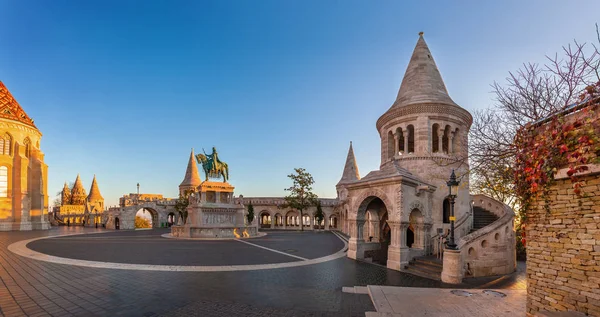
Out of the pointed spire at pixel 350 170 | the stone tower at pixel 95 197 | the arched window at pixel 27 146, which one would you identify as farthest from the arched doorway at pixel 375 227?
the stone tower at pixel 95 197

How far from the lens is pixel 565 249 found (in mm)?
5480

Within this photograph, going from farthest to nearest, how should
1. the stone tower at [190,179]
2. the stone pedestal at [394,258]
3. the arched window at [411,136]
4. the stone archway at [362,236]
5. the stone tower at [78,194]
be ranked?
the stone tower at [78,194], the stone tower at [190,179], the arched window at [411,136], the stone archway at [362,236], the stone pedestal at [394,258]

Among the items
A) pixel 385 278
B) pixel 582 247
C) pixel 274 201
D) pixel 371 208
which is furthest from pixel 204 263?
pixel 274 201

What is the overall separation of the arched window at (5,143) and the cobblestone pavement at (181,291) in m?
29.3

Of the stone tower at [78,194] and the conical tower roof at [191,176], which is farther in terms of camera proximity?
the stone tower at [78,194]

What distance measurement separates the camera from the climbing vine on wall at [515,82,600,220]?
16.2ft

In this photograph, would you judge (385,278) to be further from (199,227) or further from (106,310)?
(199,227)

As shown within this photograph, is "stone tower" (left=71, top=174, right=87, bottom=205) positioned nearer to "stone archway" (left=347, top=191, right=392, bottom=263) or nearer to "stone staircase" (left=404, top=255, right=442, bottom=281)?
"stone archway" (left=347, top=191, right=392, bottom=263)

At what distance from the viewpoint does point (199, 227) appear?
81.5ft

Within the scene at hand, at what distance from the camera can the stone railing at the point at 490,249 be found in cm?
1198

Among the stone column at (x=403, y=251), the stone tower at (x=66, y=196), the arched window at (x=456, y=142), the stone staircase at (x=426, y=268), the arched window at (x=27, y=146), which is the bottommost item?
the stone tower at (x=66, y=196)

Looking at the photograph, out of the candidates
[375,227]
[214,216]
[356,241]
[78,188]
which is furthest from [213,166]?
[78,188]

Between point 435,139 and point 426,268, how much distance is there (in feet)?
30.2

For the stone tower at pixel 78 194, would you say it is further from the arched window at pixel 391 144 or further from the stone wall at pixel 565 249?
the stone wall at pixel 565 249
